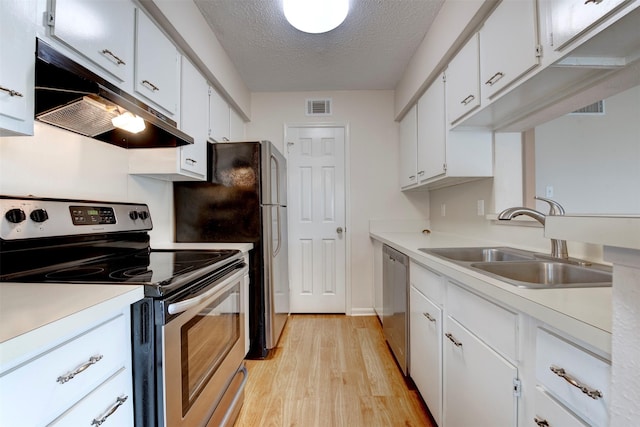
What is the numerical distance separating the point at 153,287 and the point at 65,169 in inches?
33.0

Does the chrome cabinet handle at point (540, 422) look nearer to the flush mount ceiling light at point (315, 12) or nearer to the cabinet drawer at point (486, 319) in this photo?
the cabinet drawer at point (486, 319)

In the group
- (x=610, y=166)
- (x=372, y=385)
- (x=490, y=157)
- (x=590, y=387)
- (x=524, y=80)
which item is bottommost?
(x=372, y=385)

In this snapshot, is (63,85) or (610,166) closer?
(63,85)

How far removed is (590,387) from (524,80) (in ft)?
3.73

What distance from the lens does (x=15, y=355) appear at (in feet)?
1.63

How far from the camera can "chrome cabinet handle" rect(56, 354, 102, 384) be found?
2.02 feet

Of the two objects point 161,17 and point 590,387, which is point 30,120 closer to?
point 161,17

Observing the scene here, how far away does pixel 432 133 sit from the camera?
222cm

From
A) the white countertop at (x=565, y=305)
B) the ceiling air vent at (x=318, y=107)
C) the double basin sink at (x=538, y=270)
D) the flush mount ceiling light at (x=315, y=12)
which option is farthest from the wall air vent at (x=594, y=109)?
the ceiling air vent at (x=318, y=107)

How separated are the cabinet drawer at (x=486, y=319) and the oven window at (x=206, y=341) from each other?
3.41ft

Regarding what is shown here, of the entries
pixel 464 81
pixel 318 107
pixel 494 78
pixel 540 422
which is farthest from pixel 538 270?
pixel 318 107

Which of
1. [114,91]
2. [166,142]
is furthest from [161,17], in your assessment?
[114,91]

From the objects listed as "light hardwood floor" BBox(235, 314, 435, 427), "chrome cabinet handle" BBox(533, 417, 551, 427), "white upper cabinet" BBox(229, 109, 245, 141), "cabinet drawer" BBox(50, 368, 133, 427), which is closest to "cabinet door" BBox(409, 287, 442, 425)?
"light hardwood floor" BBox(235, 314, 435, 427)

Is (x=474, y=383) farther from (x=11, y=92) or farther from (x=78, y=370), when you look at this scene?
(x=11, y=92)
